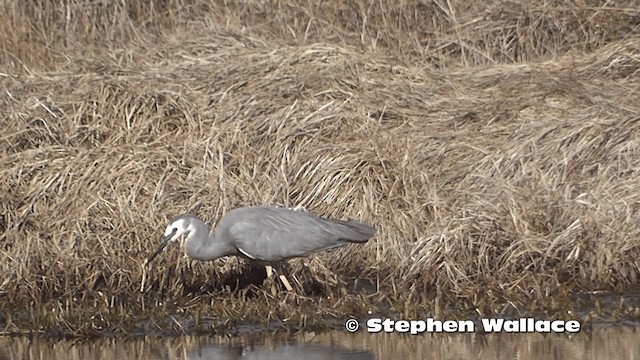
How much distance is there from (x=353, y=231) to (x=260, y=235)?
1.87 ft

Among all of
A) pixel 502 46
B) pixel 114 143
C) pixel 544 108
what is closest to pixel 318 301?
pixel 114 143

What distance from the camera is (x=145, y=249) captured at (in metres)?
9.30

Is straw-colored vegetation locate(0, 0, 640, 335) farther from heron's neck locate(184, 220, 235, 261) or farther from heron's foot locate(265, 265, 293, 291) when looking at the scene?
heron's neck locate(184, 220, 235, 261)

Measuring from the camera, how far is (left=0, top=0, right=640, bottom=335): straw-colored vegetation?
30.0ft

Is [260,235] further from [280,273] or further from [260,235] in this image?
[280,273]

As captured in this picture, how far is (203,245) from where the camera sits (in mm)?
8781

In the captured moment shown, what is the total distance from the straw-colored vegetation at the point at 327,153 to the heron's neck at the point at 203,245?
324 mm

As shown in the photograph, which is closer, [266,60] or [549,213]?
[549,213]

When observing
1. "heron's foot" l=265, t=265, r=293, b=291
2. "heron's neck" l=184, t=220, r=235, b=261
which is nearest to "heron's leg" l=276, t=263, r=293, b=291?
"heron's foot" l=265, t=265, r=293, b=291

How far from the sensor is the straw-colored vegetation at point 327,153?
9156 millimetres

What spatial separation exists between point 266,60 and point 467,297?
A: 3482 mm

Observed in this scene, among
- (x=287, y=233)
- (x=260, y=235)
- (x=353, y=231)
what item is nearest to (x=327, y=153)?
(x=353, y=231)

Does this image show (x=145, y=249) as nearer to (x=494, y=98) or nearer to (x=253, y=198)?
(x=253, y=198)

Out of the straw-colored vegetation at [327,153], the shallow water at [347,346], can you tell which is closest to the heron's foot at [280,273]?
the straw-colored vegetation at [327,153]
